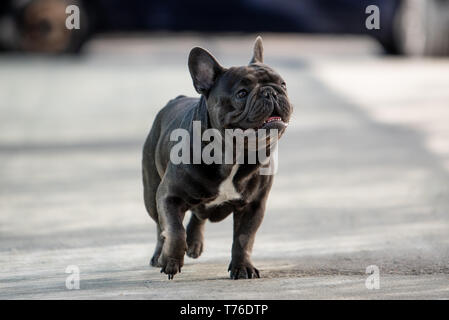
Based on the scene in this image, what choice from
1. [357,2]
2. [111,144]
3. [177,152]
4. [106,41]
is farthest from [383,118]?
[106,41]

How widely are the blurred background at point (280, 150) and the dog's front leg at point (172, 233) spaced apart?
0.11 metres

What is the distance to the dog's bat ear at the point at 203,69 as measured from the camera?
6.95m

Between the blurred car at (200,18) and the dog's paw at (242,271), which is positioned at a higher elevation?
the blurred car at (200,18)

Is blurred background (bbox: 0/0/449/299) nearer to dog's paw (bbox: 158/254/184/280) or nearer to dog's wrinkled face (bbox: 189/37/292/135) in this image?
dog's paw (bbox: 158/254/184/280)

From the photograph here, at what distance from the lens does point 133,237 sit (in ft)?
28.8

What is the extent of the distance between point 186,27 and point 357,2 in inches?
121

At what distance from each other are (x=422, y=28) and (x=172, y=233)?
15168mm

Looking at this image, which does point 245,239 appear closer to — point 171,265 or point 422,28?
point 171,265

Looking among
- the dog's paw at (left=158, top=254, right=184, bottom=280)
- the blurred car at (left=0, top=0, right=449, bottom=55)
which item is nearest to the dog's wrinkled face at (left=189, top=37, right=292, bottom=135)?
the dog's paw at (left=158, top=254, right=184, bottom=280)

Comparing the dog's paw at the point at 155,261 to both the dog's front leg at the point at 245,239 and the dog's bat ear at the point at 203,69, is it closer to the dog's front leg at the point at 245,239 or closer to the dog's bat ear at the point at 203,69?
the dog's front leg at the point at 245,239

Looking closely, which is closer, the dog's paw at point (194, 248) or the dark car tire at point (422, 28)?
the dog's paw at point (194, 248)

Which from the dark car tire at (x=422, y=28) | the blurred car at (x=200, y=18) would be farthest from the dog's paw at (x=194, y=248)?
the dark car tire at (x=422, y=28)

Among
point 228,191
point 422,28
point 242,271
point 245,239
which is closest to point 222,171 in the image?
point 228,191

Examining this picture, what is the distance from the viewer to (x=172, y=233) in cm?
691
